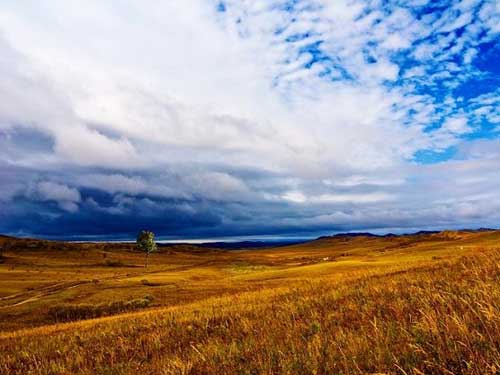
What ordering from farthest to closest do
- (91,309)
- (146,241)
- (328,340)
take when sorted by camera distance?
(146,241)
(91,309)
(328,340)

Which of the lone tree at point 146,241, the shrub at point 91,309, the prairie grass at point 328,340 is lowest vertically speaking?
the shrub at point 91,309

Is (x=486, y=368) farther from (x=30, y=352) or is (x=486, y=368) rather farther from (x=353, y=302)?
(x=30, y=352)

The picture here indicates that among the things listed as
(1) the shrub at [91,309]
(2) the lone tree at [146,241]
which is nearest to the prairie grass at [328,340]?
(1) the shrub at [91,309]

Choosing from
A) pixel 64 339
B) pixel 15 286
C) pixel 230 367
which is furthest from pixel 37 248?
pixel 230 367

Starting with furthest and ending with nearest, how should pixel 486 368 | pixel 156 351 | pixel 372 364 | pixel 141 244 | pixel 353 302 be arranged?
pixel 141 244, pixel 353 302, pixel 156 351, pixel 372 364, pixel 486 368

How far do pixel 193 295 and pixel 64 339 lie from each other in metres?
27.7

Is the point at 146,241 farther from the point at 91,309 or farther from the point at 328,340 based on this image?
the point at 328,340

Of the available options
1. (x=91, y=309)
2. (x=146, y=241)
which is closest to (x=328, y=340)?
(x=91, y=309)

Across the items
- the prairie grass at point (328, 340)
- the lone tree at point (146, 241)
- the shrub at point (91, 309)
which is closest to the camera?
the prairie grass at point (328, 340)

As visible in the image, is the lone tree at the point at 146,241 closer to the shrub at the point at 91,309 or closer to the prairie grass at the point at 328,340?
the shrub at the point at 91,309

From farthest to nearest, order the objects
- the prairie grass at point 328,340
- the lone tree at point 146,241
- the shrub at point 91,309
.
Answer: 1. the lone tree at point 146,241
2. the shrub at point 91,309
3. the prairie grass at point 328,340

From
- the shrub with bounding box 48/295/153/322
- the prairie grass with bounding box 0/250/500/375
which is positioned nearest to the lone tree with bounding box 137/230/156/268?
the shrub with bounding box 48/295/153/322

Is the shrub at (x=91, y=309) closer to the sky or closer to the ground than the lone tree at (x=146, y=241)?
closer to the ground

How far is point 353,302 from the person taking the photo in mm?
10914
